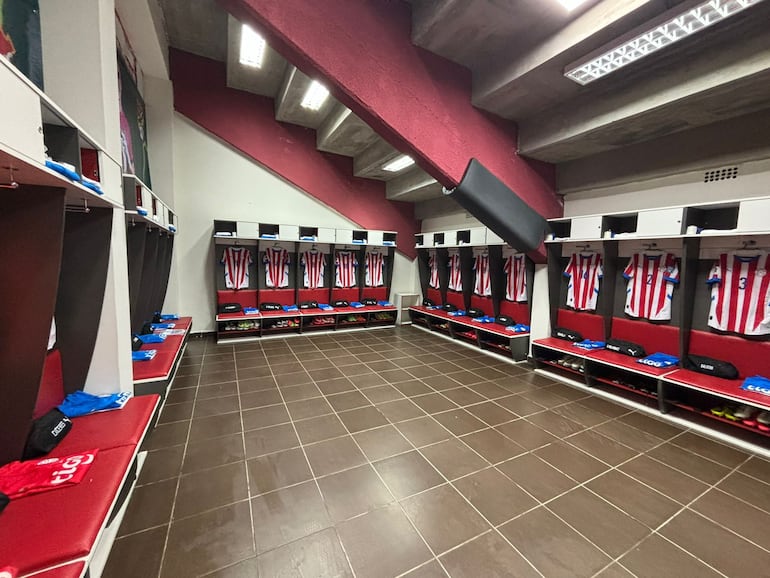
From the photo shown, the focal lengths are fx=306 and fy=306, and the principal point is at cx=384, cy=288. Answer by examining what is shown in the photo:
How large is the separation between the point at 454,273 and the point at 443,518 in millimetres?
4953

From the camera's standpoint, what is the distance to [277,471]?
2.12 m

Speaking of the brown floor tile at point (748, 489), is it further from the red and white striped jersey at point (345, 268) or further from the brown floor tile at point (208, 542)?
the red and white striped jersey at point (345, 268)

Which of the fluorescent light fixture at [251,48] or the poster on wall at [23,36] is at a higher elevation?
the fluorescent light fixture at [251,48]

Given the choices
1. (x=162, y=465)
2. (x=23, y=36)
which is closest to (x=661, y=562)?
(x=162, y=465)

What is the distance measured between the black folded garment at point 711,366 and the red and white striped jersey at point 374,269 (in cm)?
510

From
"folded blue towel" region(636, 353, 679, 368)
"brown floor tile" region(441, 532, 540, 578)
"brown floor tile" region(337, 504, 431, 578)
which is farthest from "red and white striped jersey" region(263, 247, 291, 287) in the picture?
"folded blue towel" region(636, 353, 679, 368)

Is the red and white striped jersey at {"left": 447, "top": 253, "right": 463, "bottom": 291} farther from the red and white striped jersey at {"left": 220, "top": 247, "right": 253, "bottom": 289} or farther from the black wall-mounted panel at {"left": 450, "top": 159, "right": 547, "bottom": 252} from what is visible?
the red and white striped jersey at {"left": 220, "top": 247, "right": 253, "bottom": 289}

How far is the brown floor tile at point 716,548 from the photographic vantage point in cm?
150

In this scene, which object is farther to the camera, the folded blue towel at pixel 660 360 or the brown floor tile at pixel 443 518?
the folded blue towel at pixel 660 360

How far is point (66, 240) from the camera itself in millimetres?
1729

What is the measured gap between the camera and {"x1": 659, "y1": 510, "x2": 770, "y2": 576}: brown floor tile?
4.93ft

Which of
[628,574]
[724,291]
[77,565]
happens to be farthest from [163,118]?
[724,291]

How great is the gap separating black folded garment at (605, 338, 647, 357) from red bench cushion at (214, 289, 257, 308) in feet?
18.5

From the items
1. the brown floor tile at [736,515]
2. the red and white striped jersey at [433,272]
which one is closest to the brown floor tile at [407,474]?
the brown floor tile at [736,515]
